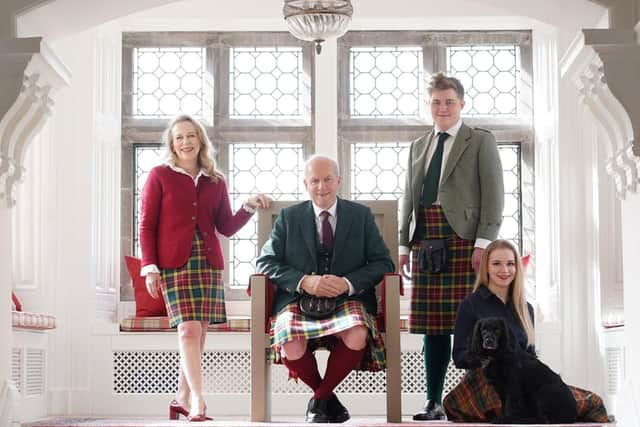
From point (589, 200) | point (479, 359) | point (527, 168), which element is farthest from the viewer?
point (527, 168)

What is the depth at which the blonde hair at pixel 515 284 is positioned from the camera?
4555 millimetres

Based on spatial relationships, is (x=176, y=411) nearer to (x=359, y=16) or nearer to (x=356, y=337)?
(x=356, y=337)

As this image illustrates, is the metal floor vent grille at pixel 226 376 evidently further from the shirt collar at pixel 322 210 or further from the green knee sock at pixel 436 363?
the shirt collar at pixel 322 210

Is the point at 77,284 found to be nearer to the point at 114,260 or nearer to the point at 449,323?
the point at 114,260

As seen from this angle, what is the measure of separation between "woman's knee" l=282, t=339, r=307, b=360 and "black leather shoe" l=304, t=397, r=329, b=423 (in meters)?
0.19

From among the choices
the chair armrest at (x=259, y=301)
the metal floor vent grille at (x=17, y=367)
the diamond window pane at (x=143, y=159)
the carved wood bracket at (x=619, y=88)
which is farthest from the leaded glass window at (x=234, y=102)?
the carved wood bracket at (x=619, y=88)

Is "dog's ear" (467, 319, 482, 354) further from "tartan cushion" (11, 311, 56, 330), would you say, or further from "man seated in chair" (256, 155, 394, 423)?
"tartan cushion" (11, 311, 56, 330)

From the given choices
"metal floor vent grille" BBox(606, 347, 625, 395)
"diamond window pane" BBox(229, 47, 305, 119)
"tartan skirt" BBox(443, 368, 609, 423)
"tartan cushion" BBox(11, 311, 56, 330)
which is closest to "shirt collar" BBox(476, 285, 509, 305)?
"tartan skirt" BBox(443, 368, 609, 423)

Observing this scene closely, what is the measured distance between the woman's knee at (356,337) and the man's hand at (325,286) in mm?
186

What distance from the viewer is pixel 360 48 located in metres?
7.09

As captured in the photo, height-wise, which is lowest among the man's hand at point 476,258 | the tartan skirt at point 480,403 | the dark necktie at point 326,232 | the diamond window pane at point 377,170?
the tartan skirt at point 480,403

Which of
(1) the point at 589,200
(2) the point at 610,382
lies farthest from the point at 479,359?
(1) the point at 589,200

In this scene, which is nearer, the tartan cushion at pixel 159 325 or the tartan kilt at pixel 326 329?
the tartan kilt at pixel 326 329

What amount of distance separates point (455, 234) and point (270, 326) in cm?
86
